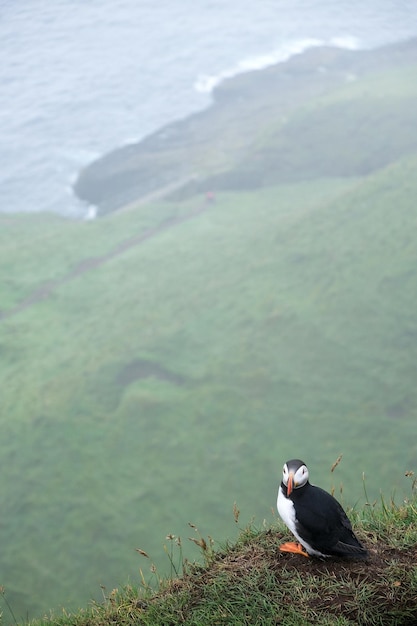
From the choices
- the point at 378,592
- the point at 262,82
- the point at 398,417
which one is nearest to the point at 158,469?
the point at 398,417

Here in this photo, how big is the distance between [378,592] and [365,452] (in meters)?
9.73

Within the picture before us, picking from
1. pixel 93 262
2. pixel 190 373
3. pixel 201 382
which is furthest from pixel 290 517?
pixel 93 262

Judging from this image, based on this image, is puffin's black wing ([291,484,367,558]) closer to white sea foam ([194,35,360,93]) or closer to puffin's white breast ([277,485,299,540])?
puffin's white breast ([277,485,299,540])

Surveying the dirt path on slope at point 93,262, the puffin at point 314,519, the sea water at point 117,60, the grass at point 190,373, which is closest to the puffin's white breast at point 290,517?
the puffin at point 314,519

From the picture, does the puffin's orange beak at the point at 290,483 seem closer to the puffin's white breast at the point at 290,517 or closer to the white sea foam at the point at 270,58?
the puffin's white breast at the point at 290,517

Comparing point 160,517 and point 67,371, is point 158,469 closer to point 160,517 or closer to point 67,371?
point 160,517

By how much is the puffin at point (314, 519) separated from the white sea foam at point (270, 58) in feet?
95.4

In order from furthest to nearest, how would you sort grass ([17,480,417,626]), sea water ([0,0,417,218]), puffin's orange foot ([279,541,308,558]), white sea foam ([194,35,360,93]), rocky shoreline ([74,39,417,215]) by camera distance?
white sea foam ([194,35,360,93]), sea water ([0,0,417,218]), rocky shoreline ([74,39,417,215]), puffin's orange foot ([279,541,308,558]), grass ([17,480,417,626])

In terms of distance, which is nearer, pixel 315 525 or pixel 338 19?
pixel 315 525

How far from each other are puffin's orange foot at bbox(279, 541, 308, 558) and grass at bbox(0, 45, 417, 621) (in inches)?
264

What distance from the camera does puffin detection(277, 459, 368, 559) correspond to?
9.63ft

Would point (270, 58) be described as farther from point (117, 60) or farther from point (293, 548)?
point (293, 548)

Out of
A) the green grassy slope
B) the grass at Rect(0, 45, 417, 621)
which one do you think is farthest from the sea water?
the green grassy slope

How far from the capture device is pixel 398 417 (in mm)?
13070
